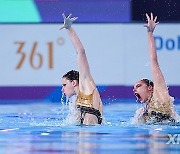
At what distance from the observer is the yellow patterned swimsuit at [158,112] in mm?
7645

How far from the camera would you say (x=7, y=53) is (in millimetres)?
12391

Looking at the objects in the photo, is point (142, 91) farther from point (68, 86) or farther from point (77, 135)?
point (77, 135)

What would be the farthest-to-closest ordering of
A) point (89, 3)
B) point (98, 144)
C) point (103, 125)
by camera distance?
point (89, 3)
point (103, 125)
point (98, 144)

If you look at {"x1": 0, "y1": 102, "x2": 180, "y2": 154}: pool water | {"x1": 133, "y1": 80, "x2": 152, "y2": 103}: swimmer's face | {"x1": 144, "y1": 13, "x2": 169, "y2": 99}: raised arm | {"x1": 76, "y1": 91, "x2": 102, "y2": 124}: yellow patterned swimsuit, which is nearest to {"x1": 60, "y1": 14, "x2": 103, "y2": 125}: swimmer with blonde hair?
{"x1": 76, "y1": 91, "x2": 102, "y2": 124}: yellow patterned swimsuit

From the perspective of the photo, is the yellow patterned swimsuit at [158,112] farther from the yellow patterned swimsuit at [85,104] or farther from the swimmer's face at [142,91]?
the yellow patterned swimsuit at [85,104]

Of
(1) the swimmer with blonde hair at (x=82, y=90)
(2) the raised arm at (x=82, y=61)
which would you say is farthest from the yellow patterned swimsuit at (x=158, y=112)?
(2) the raised arm at (x=82, y=61)

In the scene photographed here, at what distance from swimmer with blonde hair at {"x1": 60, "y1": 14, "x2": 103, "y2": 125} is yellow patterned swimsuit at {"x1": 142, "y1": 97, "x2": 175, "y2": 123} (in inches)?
20.2

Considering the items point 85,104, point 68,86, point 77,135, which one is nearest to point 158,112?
point 85,104

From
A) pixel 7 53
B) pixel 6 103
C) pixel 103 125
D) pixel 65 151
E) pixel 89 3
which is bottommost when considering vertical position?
pixel 65 151

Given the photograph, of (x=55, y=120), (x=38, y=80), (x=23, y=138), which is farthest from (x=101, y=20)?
A: (x=23, y=138)

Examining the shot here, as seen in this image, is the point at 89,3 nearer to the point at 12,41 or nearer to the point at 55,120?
the point at 12,41

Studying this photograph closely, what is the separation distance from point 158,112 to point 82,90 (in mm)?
870

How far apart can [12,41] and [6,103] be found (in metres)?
1.17

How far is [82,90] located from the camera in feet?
24.3
